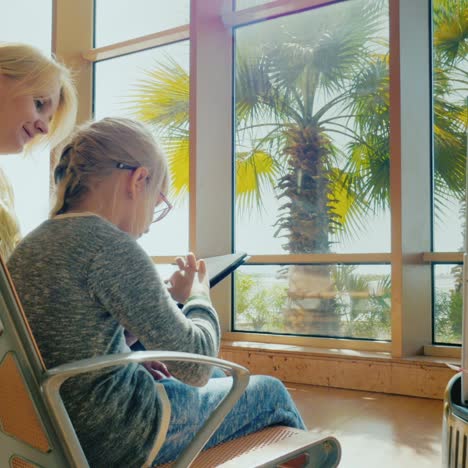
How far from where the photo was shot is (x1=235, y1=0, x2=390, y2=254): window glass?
13.2 ft

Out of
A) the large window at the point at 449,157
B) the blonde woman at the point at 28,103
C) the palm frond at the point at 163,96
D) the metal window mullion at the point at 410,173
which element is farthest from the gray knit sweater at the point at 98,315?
the palm frond at the point at 163,96

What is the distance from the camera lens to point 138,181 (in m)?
1.27

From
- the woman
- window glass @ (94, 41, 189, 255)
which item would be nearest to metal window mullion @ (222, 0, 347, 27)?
window glass @ (94, 41, 189, 255)

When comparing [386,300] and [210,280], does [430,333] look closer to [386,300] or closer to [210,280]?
[386,300]

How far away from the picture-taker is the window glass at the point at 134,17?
16.4 ft

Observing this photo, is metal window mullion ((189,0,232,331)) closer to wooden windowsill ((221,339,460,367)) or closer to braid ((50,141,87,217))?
wooden windowsill ((221,339,460,367))

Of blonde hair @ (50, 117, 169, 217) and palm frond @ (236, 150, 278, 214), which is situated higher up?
palm frond @ (236, 150, 278, 214)

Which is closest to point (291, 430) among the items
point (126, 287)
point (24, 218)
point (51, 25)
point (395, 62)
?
point (126, 287)

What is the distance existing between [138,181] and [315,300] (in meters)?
3.08

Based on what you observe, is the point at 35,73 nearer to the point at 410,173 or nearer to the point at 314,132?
the point at 410,173

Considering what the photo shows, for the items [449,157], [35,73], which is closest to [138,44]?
[449,157]

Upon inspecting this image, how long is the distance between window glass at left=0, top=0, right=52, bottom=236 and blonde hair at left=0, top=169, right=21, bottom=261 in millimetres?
3015

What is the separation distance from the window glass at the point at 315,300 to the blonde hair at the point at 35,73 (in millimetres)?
2632

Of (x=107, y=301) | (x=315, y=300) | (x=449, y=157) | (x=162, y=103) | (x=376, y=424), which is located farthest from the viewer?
(x=162, y=103)
